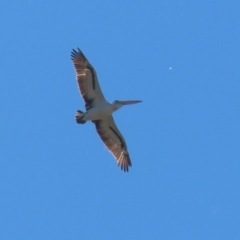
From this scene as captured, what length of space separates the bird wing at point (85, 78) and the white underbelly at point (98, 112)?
308mm

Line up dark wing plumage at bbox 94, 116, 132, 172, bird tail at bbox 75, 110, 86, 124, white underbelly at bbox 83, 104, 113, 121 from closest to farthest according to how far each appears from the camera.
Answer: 1. bird tail at bbox 75, 110, 86, 124
2. white underbelly at bbox 83, 104, 113, 121
3. dark wing plumage at bbox 94, 116, 132, 172

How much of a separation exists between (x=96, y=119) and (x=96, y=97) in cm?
86

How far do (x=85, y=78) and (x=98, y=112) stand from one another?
1.38 metres

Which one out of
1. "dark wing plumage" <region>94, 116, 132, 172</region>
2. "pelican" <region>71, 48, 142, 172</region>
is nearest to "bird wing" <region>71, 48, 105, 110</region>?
"pelican" <region>71, 48, 142, 172</region>

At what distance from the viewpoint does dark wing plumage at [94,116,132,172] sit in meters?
64.8

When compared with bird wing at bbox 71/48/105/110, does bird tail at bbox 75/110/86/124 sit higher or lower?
lower

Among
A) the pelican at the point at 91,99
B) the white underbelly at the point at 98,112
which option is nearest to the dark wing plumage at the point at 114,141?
the pelican at the point at 91,99

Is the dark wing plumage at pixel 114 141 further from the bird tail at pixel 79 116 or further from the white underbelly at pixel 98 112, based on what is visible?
the bird tail at pixel 79 116

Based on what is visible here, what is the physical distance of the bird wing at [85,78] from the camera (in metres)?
63.7

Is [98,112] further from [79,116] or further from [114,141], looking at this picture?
[114,141]

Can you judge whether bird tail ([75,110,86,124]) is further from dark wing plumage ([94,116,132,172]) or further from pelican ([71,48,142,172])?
dark wing plumage ([94,116,132,172])

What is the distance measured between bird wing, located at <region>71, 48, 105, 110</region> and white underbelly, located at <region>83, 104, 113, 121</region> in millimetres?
308

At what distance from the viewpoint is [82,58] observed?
63.8 meters

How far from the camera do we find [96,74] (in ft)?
209
